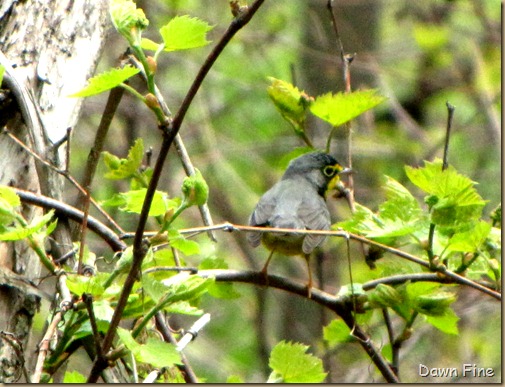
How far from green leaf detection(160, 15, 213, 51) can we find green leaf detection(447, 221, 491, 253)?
969 mm

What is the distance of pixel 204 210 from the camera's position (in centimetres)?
267

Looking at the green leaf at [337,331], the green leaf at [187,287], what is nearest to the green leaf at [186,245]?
the green leaf at [187,287]

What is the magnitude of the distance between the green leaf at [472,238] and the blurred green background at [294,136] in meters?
3.99

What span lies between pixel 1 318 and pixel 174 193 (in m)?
5.26

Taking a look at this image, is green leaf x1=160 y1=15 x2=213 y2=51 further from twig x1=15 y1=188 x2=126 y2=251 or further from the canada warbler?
the canada warbler

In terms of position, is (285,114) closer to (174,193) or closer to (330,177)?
(330,177)

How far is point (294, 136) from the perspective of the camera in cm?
870

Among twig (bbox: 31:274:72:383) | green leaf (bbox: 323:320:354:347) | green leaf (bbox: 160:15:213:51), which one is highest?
green leaf (bbox: 160:15:213:51)

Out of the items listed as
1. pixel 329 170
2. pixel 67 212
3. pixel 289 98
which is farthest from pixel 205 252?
pixel 329 170

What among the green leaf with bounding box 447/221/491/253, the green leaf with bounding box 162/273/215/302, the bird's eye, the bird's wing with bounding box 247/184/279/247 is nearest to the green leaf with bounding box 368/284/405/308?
the green leaf with bounding box 447/221/491/253

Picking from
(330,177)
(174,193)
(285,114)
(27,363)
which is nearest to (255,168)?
(174,193)

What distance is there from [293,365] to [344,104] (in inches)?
36.8

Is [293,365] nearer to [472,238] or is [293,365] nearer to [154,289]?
[154,289]

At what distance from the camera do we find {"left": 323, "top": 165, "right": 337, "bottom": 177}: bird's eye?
498 centimetres
